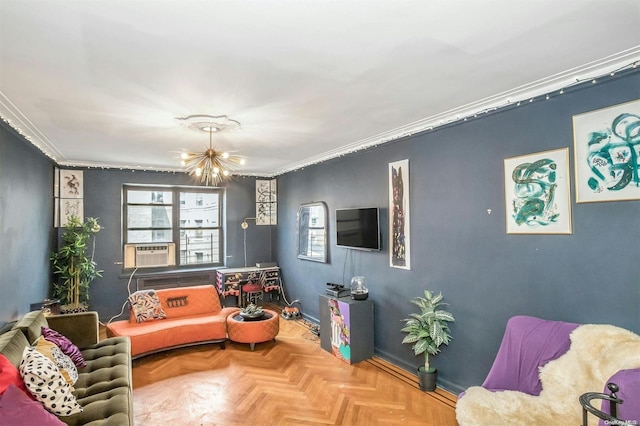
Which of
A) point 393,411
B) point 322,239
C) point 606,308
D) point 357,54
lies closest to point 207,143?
point 322,239

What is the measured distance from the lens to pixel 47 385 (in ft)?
6.93

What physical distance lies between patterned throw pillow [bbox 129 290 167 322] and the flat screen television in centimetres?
254

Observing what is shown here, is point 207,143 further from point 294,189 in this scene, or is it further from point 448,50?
point 448,50

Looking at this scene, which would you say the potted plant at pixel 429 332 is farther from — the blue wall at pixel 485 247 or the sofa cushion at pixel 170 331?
the sofa cushion at pixel 170 331

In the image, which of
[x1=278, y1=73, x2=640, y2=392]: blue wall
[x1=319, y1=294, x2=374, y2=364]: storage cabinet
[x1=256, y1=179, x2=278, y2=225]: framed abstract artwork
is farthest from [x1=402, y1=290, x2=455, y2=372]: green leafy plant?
[x1=256, y1=179, x2=278, y2=225]: framed abstract artwork

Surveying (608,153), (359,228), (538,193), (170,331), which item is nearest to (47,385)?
(170,331)

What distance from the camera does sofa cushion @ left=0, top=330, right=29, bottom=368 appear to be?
7.20 ft

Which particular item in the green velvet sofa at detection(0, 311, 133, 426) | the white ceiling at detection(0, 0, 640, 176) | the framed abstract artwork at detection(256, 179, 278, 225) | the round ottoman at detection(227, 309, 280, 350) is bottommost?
the round ottoman at detection(227, 309, 280, 350)

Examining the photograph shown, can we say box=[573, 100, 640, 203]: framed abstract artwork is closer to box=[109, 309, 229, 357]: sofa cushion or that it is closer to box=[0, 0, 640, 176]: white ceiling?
box=[0, 0, 640, 176]: white ceiling

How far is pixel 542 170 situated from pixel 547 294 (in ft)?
3.07

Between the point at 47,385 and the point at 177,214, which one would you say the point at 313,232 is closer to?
the point at 177,214

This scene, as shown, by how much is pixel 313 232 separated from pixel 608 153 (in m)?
3.99

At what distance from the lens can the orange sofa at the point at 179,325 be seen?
3994 millimetres

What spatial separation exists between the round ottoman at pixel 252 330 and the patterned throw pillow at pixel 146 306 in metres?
0.93
